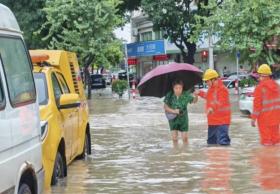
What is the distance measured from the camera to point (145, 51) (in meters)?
58.6

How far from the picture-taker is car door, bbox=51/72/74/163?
9.46 m

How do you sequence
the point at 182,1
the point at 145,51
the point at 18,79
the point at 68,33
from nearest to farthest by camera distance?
the point at 18,79, the point at 68,33, the point at 182,1, the point at 145,51

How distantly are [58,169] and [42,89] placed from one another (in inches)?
45.5

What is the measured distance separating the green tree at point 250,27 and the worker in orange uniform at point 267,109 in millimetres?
14222

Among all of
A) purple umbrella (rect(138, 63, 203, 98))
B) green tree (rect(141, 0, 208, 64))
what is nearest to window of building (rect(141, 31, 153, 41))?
green tree (rect(141, 0, 208, 64))

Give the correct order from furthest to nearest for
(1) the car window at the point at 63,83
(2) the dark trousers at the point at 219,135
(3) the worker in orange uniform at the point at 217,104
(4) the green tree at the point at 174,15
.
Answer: (4) the green tree at the point at 174,15 → (2) the dark trousers at the point at 219,135 → (3) the worker in orange uniform at the point at 217,104 → (1) the car window at the point at 63,83

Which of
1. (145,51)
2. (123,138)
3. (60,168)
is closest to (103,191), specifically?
(60,168)

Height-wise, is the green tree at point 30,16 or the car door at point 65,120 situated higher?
A: the green tree at point 30,16

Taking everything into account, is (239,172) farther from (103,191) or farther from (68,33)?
(68,33)

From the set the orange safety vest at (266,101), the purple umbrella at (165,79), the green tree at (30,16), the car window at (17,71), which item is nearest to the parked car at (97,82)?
the green tree at (30,16)

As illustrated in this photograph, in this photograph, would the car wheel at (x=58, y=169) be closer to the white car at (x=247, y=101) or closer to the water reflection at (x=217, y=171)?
the water reflection at (x=217, y=171)

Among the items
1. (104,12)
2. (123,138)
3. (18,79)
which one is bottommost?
(123,138)

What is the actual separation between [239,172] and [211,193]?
69.8 inches

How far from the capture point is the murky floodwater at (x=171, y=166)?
29.8ft
